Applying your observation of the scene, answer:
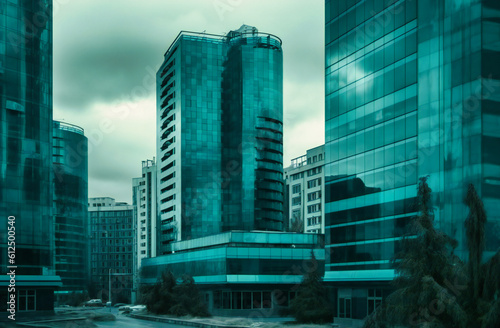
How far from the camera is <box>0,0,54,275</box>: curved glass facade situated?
227ft

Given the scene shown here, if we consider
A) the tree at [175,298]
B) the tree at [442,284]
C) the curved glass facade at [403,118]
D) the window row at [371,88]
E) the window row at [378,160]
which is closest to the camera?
the tree at [442,284]

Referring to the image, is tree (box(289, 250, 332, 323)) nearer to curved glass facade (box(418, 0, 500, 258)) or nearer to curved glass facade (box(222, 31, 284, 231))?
curved glass facade (box(418, 0, 500, 258))

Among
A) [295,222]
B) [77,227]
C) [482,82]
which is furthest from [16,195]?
[77,227]

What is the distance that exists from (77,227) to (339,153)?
5221 inches

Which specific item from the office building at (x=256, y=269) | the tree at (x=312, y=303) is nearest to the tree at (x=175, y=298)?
the office building at (x=256, y=269)

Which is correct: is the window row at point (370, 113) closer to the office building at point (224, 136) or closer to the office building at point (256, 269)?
the office building at point (256, 269)

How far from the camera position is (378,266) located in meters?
58.9

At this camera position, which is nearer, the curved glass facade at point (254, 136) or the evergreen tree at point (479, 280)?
the evergreen tree at point (479, 280)

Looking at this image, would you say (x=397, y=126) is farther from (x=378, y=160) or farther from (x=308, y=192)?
(x=308, y=192)

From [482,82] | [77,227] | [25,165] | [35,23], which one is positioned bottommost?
[77,227]

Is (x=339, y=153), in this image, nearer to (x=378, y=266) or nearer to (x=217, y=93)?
(x=378, y=266)

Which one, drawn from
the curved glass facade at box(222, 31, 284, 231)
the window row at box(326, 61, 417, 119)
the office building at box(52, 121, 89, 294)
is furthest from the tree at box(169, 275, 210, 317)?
the office building at box(52, 121, 89, 294)

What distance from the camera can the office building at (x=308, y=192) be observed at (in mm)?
Result: 147875

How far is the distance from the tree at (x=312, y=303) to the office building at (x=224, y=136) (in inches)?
2677
